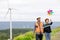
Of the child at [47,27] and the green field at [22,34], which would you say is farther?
the green field at [22,34]

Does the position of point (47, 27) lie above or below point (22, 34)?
above

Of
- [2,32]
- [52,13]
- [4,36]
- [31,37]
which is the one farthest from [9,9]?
[2,32]

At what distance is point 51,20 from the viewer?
15781mm

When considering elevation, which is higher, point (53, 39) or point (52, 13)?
point (52, 13)

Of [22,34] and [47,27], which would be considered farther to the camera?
[22,34]

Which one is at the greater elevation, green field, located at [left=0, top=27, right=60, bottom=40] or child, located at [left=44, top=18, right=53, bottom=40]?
child, located at [left=44, top=18, right=53, bottom=40]

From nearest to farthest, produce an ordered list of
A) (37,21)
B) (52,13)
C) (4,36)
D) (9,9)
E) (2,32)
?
1. (37,21)
2. (52,13)
3. (9,9)
4. (4,36)
5. (2,32)

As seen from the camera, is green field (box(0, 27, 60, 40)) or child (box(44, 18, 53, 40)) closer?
child (box(44, 18, 53, 40))

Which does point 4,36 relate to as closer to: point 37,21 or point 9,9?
point 9,9

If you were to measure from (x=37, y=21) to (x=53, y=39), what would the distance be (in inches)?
200

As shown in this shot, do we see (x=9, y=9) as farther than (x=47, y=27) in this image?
Yes

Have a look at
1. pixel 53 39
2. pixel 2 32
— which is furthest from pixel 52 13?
pixel 2 32

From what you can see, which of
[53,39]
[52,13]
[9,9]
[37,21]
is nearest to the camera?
[37,21]

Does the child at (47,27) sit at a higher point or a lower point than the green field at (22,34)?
higher
